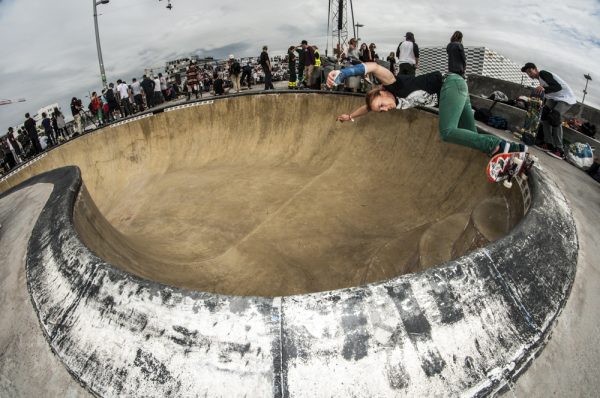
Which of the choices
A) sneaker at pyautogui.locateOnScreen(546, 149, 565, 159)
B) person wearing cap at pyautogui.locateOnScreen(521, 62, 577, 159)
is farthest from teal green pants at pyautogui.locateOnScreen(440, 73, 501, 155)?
sneaker at pyautogui.locateOnScreen(546, 149, 565, 159)

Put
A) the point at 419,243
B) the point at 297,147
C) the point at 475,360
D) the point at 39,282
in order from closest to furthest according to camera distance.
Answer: the point at 475,360, the point at 39,282, the point at 419,243, the point at 297,147

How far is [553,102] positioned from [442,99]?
3.34 m

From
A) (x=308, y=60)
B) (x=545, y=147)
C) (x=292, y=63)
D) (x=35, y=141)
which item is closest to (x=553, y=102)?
(x=545, y=147)


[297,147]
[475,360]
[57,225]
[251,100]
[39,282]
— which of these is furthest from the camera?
[251,100]

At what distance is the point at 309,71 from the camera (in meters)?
12.4

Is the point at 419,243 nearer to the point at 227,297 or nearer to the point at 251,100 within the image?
the point at 227,297

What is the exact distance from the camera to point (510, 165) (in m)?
3.81

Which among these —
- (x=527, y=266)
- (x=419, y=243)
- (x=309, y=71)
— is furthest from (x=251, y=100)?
(x=527, y=266)

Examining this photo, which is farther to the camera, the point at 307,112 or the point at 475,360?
the point at 307,112

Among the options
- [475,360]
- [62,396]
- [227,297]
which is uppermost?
[227,297]

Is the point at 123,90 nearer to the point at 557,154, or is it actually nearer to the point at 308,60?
the point at 308,60

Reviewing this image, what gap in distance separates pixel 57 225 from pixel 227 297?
204cm

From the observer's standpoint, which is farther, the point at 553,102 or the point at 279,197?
the point at 279,197

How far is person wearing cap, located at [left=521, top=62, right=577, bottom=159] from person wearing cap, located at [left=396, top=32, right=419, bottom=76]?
384 cm
